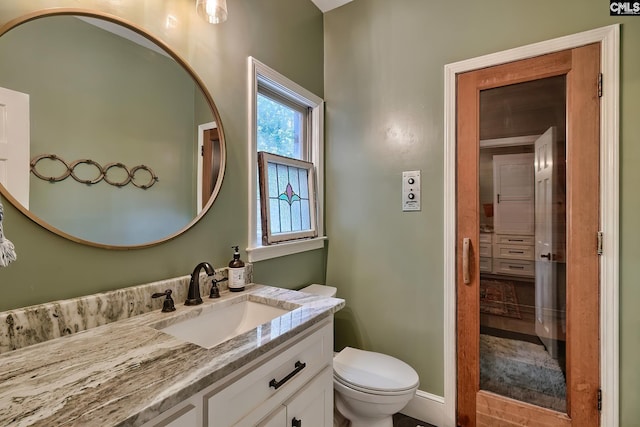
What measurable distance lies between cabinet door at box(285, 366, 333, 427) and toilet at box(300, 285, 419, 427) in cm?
29

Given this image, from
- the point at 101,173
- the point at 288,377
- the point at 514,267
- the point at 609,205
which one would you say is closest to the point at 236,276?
the point at 288,377

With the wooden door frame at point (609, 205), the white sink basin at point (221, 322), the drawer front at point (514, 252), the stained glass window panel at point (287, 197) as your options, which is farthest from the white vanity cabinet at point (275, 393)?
the wooden door frame at point (609, 205)

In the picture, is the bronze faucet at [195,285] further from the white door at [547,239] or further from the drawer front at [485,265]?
the white door at [547,239]

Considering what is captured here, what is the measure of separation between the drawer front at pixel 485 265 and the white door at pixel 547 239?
234 millimetres

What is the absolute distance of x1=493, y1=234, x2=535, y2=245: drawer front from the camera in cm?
165

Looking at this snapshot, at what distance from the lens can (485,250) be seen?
1.71 metres

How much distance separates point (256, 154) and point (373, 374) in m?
1.37

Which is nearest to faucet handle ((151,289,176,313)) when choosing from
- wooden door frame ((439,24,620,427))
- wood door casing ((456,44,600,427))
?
wood door casing ((456,44,600,427))

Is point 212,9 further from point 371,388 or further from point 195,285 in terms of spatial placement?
point 371,388

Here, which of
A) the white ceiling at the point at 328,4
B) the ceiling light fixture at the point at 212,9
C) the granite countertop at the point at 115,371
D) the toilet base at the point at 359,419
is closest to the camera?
the granite countertop at the point at 115,371

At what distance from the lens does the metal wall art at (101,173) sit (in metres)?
0.93

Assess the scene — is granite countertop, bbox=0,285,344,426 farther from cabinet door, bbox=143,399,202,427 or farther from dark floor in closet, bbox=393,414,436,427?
dark floor in closet, bbox=393,414,436,427

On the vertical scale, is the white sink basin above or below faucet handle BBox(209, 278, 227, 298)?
below

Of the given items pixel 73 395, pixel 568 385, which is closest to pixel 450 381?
pixel 568 385
